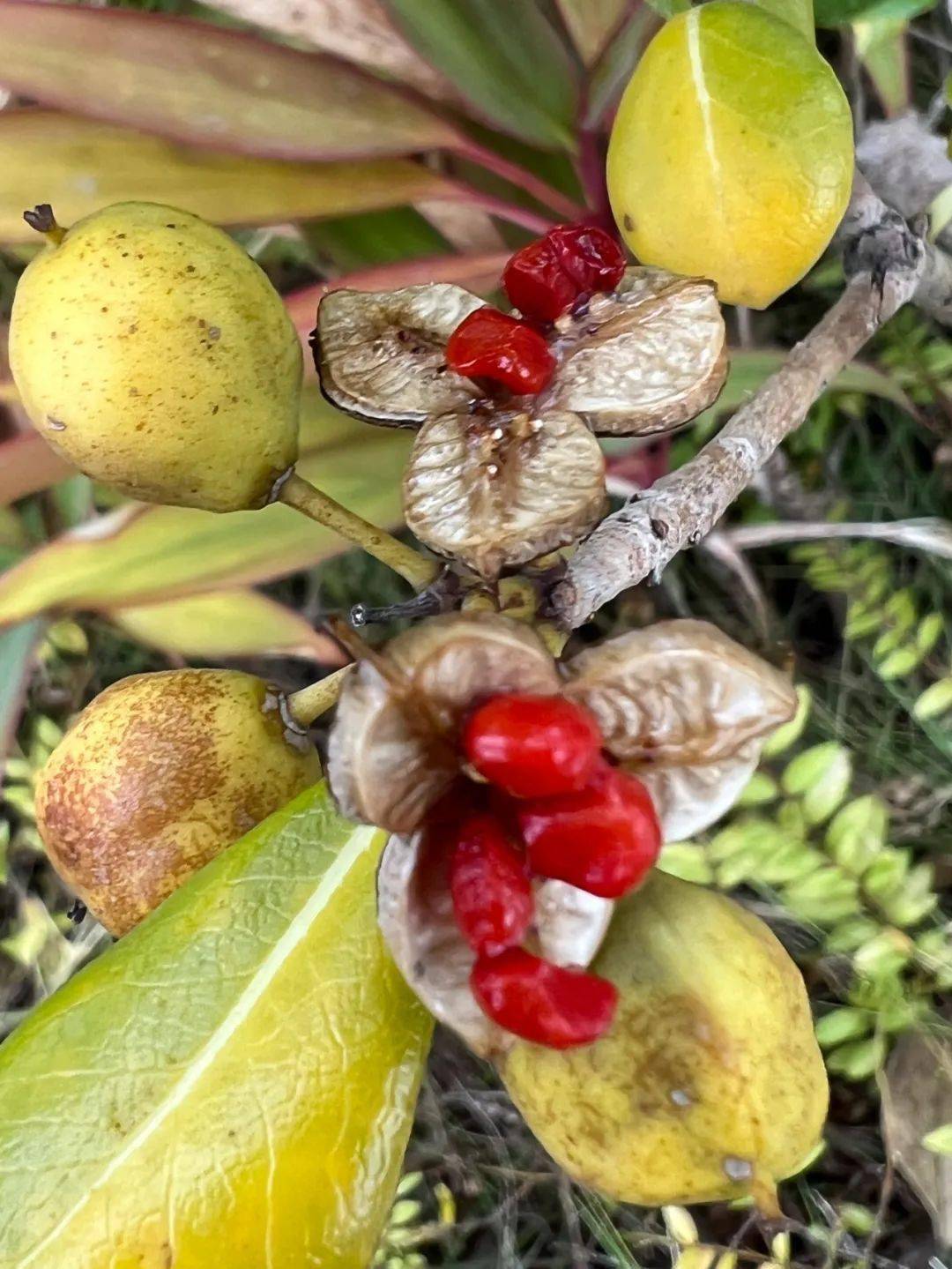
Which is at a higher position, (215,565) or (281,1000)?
(281,1000)

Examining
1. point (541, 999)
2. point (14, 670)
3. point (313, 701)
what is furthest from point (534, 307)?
point (14, 670)

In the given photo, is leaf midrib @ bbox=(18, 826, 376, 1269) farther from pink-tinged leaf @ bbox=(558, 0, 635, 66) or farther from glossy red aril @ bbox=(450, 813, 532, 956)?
pink-tinged leaf @ bbox=(558, 0, 635, 66)

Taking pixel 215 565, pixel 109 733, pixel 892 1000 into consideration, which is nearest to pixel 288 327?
pixel 109 733

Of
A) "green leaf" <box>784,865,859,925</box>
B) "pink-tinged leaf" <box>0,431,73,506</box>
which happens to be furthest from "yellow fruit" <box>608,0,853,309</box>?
"pink-tinged leaf" <box>0,431,73,506</box>

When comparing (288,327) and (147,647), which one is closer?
(288,327)

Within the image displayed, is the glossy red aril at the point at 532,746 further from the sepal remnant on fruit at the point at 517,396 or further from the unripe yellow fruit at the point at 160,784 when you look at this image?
the unripe yellow fruit at the point at 160,784

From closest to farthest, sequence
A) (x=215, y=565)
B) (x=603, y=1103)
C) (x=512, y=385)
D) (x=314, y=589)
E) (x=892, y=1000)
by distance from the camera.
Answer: (x=603, y=1103)
(x=512, y=385)
(x=892, y=1000)
(x=215, y=565)
(x=314, y=589)

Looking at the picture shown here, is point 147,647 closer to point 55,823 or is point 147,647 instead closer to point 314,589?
point 314,589
